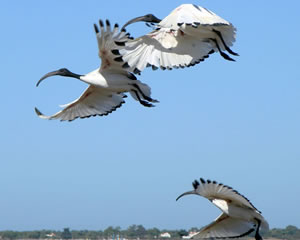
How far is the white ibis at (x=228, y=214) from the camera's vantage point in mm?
20172

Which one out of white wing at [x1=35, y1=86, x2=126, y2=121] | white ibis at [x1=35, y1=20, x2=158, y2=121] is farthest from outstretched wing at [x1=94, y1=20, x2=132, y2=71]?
white wing at [x1=35, y1=86, x2=126, y2=121]

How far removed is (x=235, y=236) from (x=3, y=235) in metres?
113

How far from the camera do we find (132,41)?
22.9 metres

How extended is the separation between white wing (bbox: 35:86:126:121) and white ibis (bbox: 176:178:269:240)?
398cm

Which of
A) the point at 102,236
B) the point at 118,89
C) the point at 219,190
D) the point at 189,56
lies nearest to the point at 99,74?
the point at 118,89

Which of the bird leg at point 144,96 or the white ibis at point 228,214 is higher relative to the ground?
the bird leg at point 144,96

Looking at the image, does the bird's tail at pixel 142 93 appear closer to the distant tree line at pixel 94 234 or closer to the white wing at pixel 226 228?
the white wing at pixel 226 228

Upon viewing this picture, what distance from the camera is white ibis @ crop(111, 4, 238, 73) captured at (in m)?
22.3

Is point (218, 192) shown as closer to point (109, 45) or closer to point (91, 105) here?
point (109, 45)

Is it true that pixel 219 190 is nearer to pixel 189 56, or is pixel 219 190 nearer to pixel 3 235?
pixel 189 56

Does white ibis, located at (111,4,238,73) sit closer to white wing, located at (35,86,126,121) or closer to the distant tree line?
white wing, located at (35,86,126,121)

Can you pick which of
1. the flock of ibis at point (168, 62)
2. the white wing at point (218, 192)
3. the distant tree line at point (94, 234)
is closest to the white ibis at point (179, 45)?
the flock of ibis at point (168, 62)

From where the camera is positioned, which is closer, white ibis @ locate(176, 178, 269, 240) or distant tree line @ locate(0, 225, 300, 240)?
white ibis @ locate(176, 178, 269, 240)

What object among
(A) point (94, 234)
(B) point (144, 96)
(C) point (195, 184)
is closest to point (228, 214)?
(C) point (195, 184)
